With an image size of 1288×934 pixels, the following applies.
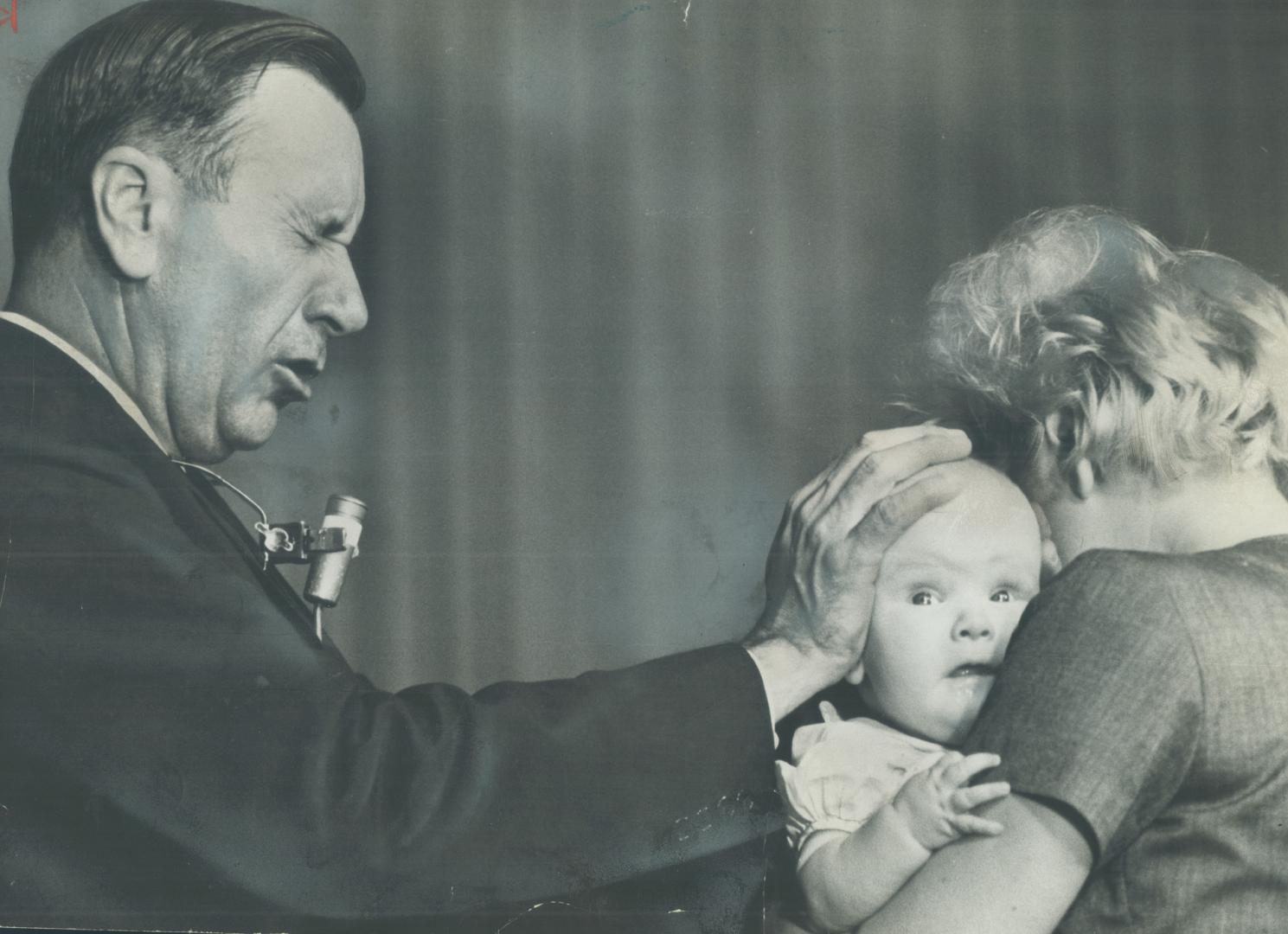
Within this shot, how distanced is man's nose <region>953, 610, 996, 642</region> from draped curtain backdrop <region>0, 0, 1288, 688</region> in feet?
1.42

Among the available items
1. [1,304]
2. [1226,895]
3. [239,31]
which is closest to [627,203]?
[239,31]

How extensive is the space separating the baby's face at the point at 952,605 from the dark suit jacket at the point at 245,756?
10.7 inches

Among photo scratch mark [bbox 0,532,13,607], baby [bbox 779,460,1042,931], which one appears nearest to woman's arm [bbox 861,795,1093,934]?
baby [bbox 779,460,1042,931]

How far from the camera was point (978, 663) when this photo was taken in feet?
8.07

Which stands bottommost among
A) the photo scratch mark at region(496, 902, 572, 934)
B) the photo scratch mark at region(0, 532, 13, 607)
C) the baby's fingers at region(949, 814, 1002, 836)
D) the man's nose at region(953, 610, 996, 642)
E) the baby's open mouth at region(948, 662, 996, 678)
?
the photo scratch mark at region(496, 902, 572, 934)

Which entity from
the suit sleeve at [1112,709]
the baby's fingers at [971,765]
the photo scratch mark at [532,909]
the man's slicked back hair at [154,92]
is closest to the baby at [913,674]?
the baby's fingers at [971,765]

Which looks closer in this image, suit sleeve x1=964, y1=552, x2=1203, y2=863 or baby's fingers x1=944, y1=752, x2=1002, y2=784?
suit sleeve x1=964, y1=552, x2=1203, y2=863

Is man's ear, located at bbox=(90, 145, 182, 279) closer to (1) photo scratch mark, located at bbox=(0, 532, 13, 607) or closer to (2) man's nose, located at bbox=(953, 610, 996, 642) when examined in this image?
(1) photo scratch mark, located at bbox=(0, 532, 13, 607)

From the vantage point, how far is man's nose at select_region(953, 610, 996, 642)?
246 cm

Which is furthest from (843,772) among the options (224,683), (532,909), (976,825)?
(224,683)

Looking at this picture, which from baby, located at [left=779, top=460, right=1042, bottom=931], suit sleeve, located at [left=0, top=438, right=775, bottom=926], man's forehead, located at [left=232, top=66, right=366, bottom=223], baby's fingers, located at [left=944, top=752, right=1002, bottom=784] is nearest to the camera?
baby's fingers, located at [left=944, top=752, right=1002, bottom=784]

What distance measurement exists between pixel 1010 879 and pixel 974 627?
0.45m

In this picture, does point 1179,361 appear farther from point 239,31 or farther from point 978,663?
point 239,31

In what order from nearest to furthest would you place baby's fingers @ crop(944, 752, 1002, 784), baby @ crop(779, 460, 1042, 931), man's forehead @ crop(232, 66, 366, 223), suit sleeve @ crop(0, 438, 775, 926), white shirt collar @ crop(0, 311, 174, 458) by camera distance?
baby's fingers @ crop(944, 752, 1002, 784) < baby @ crop(779, 460, 1042, 931) < suit sleeve @ crop(0, 438, 775, 926) < white shirt collar @ crop(0, 311, 174, 458) < man's forehead @ crop(232, 66, 366, 223)
